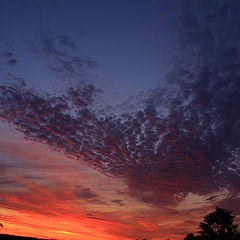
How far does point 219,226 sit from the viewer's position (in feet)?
196

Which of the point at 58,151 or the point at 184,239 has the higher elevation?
the point at 58,151

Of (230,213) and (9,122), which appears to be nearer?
(9,122)

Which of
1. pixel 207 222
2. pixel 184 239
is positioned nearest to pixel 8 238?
pixel 207 222

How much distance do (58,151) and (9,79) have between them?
15.9m

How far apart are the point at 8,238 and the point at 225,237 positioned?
5052 cm

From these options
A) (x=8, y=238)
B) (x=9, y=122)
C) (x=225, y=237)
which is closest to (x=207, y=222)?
(x=225, y=237)

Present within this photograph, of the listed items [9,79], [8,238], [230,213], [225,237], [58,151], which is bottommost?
[8,238]

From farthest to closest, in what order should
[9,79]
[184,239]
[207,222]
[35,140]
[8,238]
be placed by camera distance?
[184,239], [207,222], [8,238], [35,140], [9,79]

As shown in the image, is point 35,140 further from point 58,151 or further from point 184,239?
point 184,239

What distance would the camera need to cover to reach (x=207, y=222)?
6103 centimetres

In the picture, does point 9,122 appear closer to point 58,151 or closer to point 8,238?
point 58,151

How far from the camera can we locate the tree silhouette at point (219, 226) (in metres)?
56.9

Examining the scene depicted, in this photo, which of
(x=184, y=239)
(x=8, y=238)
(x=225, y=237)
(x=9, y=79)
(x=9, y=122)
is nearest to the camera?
(x=9, y=79)

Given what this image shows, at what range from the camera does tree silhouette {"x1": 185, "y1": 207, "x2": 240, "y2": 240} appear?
5694cm
